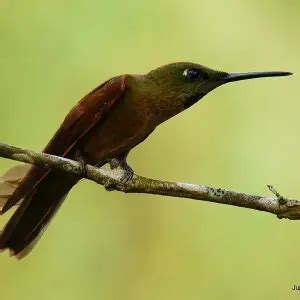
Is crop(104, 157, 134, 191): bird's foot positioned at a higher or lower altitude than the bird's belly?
lower

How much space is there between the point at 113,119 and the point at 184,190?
0.62 metres

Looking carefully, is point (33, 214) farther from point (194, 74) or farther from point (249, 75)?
point (249, 75)

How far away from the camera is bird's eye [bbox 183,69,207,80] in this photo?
3.89m

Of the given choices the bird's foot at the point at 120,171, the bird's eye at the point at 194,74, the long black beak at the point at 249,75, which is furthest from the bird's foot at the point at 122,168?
the long black beak at the point at 249,75

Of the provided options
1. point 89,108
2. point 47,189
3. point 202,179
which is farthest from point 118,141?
point 202,179

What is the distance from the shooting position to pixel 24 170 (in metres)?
3.96

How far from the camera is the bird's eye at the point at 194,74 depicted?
3.89 metres

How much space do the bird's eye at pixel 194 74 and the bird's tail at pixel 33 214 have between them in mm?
819

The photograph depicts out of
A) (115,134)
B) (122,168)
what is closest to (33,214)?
(122,168)

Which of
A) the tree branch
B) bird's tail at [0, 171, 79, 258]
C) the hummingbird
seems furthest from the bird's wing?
the tree branch

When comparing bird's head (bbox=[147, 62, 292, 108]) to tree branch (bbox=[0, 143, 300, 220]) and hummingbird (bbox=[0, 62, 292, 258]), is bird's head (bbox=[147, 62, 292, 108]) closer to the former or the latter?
hummingbird (bbox=[0, 62, 292, 258])

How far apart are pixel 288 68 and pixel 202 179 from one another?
1329mm

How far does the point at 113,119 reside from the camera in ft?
13.0

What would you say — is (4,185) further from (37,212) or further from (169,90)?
(169,90)
